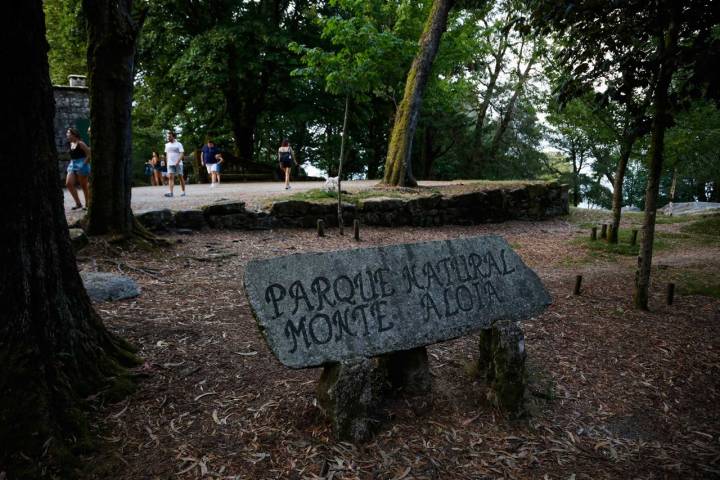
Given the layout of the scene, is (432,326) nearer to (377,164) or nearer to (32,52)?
(32,52)

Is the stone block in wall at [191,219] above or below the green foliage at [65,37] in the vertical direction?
below

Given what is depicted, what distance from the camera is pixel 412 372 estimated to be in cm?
327

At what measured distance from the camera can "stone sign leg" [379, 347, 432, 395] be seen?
129 inches

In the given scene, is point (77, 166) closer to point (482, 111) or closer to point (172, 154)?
point (172, 154)

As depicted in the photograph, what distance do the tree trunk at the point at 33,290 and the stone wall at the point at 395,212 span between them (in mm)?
5662

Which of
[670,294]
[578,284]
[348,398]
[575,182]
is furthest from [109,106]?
[575,182]

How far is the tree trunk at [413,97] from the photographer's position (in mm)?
12719

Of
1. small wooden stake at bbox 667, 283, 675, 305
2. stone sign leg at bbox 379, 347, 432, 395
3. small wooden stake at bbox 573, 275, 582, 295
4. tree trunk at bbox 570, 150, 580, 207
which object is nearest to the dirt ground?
stone sign leg at bbox 379, 347, 432, 395

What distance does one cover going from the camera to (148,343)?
3961 millimetres

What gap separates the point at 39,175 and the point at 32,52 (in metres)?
0.76

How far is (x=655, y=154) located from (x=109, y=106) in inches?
289

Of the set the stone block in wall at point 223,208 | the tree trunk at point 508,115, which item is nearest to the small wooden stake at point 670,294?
the stone block in wall at point 223,208

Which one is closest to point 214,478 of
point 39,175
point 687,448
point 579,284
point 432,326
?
point 432,326

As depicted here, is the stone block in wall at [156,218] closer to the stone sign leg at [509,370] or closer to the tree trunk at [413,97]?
the tree trunk at [413,97]
